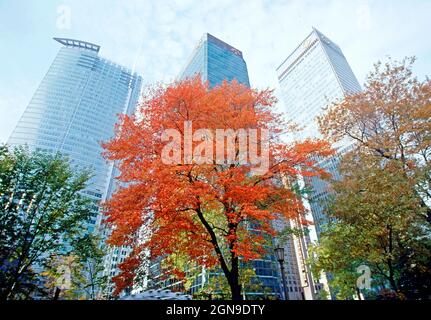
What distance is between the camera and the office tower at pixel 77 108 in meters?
136

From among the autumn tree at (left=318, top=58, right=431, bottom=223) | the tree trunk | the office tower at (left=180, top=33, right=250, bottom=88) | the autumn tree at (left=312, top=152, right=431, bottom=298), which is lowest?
the tree trunk

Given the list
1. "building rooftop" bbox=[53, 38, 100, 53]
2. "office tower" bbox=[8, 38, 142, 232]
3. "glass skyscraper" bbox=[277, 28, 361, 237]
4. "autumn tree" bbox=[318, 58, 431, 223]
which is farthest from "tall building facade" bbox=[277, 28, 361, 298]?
"building rooftop" bbox=[53, 38, 100, 53]

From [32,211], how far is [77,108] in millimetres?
165188

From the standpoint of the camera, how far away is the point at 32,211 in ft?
45.9

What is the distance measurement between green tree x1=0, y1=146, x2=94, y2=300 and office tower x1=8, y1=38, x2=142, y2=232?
115 meters

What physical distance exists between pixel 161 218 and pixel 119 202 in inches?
67.0

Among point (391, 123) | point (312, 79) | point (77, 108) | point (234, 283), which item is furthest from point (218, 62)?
point (77, 108)

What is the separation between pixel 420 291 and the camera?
19391 millimetres

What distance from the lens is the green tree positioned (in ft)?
43.2

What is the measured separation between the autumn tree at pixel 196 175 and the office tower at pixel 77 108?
12284 centimetres

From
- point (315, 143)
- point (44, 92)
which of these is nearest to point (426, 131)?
point (315, 143)

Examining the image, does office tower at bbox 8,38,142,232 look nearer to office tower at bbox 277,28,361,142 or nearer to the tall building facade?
the tall building facade

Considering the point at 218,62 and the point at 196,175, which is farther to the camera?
the point at 218,62

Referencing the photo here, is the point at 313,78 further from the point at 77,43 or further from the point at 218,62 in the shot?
the point at 77,43
